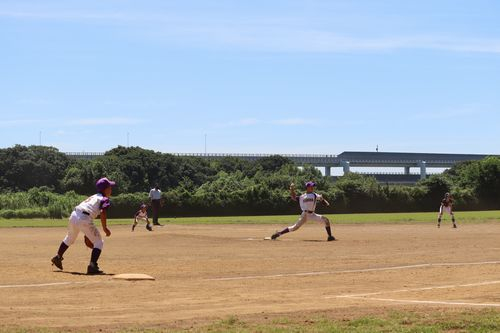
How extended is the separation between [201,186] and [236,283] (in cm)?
8117

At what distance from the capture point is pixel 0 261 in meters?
21.6

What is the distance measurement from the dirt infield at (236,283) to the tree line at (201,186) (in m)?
39.2

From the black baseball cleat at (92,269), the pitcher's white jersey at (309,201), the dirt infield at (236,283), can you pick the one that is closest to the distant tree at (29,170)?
the pitcher's white jersey at (309,201)

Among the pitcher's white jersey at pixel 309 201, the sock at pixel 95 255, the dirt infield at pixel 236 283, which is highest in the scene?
the pitcher's white jersey at pixel 309 201

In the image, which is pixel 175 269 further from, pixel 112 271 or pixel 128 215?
pixel 128 215

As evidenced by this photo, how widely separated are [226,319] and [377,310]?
216cm

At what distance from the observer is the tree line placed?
6994 centimetres

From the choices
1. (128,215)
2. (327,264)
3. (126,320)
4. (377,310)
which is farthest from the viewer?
(128,215)

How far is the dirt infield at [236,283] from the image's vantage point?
506 inches

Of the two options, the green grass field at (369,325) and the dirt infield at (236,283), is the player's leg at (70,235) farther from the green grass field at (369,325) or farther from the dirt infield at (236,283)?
the green grass field at (369,325)

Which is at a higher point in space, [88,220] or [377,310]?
[88,220]

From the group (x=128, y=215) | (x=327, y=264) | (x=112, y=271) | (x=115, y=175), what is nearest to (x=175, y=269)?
(x=112, y=271)

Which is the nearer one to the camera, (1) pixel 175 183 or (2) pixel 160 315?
(2) pixel 160 315

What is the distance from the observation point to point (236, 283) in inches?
665
